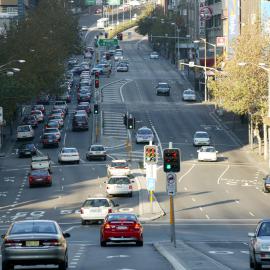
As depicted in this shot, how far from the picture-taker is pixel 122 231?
4228 cm

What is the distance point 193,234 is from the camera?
5100cm

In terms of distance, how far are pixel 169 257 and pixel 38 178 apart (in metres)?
41.8

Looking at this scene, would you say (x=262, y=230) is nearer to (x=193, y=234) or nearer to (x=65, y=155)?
(x=193, y=234)

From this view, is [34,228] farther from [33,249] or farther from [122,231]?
[122,231]

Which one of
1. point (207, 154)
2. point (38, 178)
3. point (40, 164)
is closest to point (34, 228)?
point (38, 178)

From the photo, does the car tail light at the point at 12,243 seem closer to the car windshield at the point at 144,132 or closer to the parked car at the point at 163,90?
the car windshield at the point at 144,132

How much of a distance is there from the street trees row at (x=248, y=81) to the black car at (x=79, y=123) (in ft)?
52.8

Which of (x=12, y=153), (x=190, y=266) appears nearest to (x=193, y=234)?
(x=190, y=266)

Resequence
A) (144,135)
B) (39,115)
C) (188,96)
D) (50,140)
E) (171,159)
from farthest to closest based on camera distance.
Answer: (188,96) < (39,115) < (144,135) < (50,140) < (171,159)

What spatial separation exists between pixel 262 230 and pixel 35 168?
50871 mm

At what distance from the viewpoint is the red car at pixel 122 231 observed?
4216 cm

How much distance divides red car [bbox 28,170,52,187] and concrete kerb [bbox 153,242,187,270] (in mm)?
33969

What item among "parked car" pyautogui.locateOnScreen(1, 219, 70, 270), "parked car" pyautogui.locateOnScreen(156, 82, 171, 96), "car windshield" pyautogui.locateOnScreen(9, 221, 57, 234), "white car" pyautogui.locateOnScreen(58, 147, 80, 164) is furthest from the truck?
"parked car" pyautogui.locateOnScreen(156, 82, 171, 96)

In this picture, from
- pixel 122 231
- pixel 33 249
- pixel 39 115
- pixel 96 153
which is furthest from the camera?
pixel 39 115
